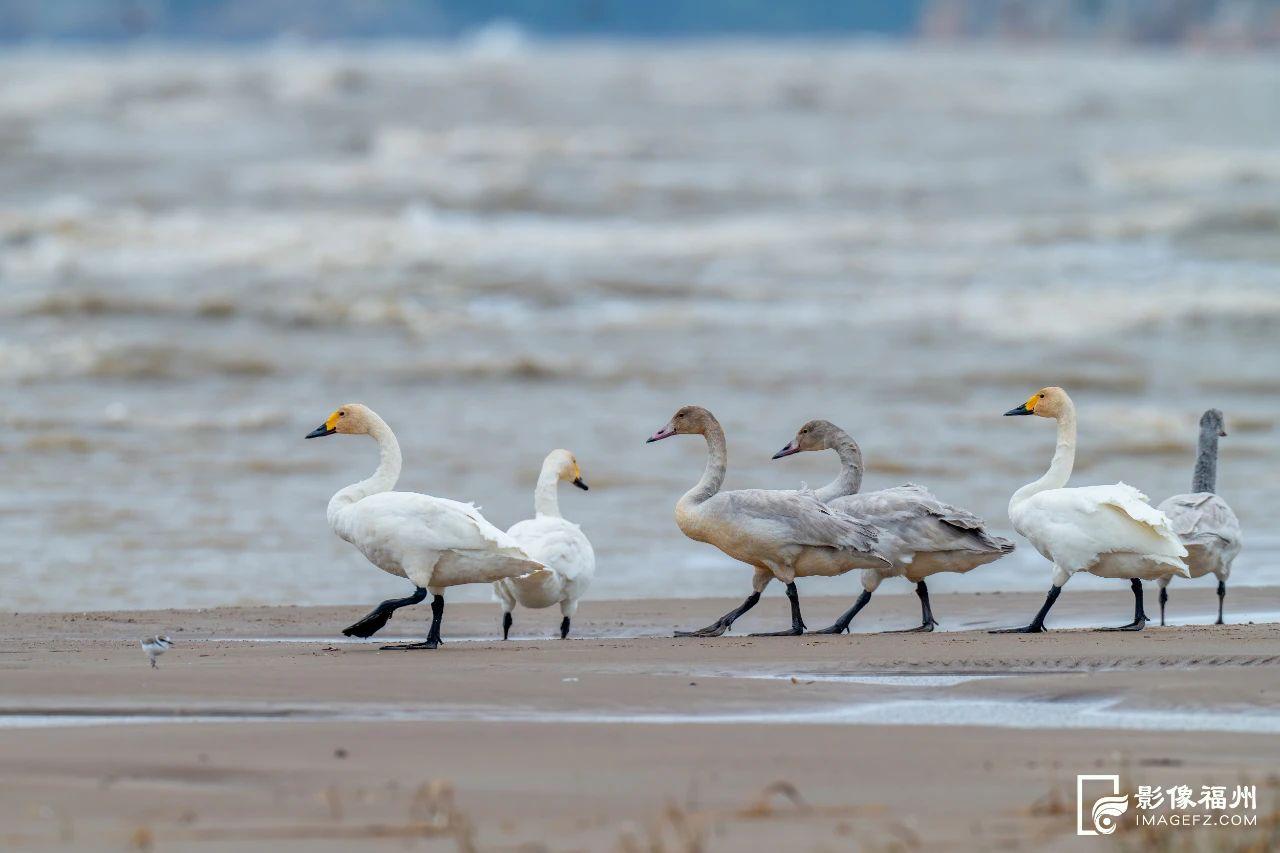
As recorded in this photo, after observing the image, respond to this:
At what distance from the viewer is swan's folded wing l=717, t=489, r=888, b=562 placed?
8.50 m

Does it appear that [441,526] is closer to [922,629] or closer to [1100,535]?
[922,629]

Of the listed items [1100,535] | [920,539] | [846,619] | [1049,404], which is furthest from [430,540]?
[1049,404]

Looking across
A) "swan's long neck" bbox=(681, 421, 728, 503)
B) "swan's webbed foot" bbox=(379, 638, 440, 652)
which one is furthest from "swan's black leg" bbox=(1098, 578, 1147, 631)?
"swan's webbed foot" bbox=(379, 638, 440, 652)

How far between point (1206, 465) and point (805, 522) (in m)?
2.77

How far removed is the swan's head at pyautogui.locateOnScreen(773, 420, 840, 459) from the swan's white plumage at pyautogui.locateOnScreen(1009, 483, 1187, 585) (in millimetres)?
1408

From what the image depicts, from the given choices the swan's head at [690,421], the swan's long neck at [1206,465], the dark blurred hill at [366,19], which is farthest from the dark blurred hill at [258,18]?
the swan's head at [690,421]

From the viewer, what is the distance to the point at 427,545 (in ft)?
27.0

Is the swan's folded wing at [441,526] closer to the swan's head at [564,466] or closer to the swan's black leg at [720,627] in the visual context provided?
the swan's black leg at [720,627]

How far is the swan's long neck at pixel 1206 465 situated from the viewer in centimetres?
1009

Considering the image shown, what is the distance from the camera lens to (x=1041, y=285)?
2517 cm

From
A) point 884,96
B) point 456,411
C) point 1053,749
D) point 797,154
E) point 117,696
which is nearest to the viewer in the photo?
point 1053,749

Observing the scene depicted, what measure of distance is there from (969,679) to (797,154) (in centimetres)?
3894

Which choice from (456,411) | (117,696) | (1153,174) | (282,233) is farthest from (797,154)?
(117,696)

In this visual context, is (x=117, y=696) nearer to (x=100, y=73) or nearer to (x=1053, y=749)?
(x=1053, y=749)
